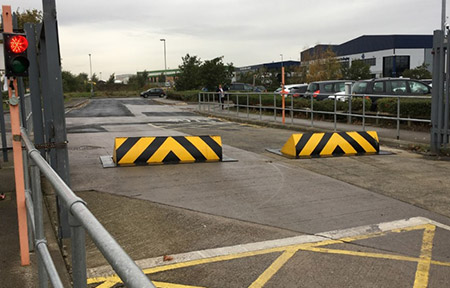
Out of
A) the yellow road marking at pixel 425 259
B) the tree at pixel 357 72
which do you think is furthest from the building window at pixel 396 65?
the yellow road marking at pixel 425 259

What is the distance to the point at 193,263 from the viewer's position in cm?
430

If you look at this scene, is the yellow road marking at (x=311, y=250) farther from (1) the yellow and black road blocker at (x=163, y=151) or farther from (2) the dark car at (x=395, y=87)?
(2) the dark car at (x=395, y=87)

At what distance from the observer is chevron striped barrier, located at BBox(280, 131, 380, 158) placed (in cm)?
1027

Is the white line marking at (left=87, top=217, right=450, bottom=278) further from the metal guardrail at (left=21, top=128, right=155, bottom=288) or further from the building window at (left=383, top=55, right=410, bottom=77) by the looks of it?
the building window at (left=383, top=55, right=410, bottom=77)

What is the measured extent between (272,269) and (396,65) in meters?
72.8

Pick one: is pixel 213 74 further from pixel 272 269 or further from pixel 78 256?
pixel 78 256

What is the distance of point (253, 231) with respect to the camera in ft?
17.2

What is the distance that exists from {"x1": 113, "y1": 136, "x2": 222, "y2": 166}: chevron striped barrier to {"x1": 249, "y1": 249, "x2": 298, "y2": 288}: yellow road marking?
17.2 ft

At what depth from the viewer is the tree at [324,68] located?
46916 mm

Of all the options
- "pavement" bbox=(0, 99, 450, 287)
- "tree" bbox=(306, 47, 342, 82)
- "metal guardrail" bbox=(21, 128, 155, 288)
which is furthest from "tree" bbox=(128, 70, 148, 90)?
"metal guardrail" bbox=(21, 128, 155, 288)

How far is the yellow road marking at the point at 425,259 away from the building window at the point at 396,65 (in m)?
69.9

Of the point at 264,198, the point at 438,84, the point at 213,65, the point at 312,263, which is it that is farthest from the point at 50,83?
the point at 213,65

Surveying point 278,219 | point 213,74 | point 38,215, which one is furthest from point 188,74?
point 38,215

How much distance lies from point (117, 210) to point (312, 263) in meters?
2.88
